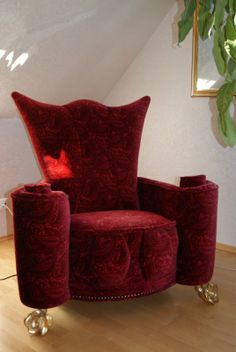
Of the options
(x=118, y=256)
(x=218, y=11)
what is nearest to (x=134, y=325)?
(x=118, y=256)

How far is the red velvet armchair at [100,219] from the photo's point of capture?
1642 mm

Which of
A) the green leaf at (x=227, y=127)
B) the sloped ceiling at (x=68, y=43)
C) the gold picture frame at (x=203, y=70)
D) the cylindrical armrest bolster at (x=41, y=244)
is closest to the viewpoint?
the cylindrical armrest bolster at (x=41, y=244)

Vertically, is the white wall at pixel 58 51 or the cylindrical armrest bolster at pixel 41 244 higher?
the white wall at pixel 58 51

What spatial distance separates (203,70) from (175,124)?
1.41ft

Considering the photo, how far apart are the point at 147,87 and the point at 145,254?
5.37 ft

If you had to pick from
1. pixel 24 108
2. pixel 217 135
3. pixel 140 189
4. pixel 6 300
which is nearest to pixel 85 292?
pixel 6 300

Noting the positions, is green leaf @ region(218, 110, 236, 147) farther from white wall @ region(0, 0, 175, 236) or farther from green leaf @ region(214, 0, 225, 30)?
white wall @ region(0, 0, 175, 236)

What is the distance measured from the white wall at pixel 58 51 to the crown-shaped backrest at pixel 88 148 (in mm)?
525

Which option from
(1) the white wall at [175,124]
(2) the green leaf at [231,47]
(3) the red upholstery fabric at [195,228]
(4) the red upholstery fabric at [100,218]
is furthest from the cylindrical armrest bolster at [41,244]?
(1) the white wall at [175,124]

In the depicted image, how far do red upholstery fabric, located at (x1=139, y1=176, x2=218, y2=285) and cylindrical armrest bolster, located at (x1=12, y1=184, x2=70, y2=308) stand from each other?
1.84 ft

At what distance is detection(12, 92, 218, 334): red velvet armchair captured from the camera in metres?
1.64

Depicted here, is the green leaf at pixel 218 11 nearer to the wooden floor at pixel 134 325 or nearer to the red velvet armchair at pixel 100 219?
the red velvet armchair at pixel 100 219

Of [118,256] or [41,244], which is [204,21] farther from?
[41,244]

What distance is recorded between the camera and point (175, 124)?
9.62 feet
